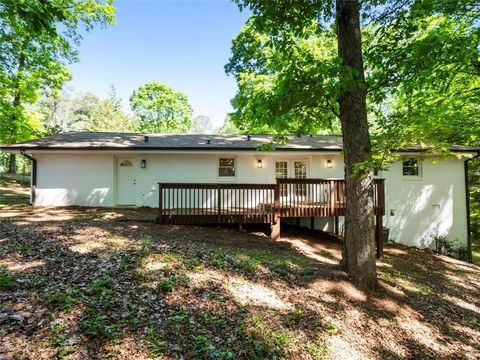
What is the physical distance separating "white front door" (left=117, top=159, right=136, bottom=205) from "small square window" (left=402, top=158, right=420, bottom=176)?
40.2ft

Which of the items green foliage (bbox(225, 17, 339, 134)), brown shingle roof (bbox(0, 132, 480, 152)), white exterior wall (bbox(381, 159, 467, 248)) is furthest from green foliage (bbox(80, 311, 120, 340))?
white exterior wall (bbox(381, 159, 467, 248))

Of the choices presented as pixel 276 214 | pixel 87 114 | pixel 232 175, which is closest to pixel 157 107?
pixel 87 114

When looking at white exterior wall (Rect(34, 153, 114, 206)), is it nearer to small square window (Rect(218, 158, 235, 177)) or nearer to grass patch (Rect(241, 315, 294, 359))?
small square window (Rect(218, 158, 235, 177))

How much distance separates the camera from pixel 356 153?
5156mm

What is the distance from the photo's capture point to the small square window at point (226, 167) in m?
12.2

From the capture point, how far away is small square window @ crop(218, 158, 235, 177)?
12203 millimetres

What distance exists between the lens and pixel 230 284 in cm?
455

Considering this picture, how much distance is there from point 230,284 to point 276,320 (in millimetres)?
1030

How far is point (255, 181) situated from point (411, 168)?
7.06 metres

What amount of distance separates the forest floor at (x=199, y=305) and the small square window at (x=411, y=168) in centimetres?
614

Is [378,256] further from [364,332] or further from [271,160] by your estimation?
[271,160]

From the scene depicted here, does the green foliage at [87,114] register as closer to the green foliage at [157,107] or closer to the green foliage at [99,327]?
the green foliage at [157,107]

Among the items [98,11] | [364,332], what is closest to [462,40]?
[364,332]

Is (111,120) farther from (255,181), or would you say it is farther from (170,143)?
(255,181)
